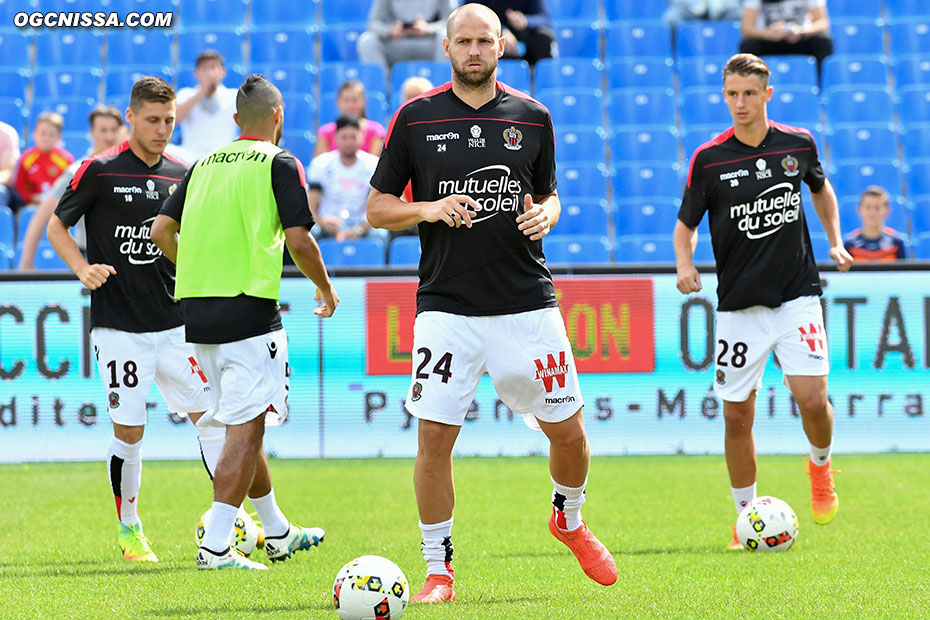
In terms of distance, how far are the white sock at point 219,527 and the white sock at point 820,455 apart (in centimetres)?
337

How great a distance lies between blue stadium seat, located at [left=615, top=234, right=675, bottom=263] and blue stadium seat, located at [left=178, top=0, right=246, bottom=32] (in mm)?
6668

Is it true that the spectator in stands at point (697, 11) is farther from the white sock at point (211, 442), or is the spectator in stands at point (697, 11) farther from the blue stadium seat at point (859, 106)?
the white sock at point (211, 442)

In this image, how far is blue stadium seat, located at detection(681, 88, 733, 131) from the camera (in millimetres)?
15664

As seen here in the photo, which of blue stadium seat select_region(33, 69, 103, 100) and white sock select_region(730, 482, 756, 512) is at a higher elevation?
blue stadium seat select_region(33, 69, 103, 100)

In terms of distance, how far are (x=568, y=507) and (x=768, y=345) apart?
2127 mm

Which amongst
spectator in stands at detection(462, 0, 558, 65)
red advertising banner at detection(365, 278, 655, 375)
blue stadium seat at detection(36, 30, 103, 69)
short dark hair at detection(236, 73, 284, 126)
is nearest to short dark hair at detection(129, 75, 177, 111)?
short dark hair at detection(236, 73, 284, 126)

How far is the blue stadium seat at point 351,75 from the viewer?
1579 centimetres

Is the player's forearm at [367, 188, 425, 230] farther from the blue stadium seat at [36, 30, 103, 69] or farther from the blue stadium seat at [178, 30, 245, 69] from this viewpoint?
the blue stadium seat at [36, 30, 103, 69]

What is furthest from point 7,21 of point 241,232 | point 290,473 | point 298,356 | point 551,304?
point 551,304

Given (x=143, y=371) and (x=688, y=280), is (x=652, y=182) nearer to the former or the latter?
(x=688, y=280)

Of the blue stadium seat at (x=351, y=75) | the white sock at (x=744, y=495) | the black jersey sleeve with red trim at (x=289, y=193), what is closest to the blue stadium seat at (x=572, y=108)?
the blue stadium seat at (x=351, y=75)

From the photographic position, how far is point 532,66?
1616 cm

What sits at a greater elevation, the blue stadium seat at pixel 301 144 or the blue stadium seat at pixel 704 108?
the blue stadium seat at pixel 704 108

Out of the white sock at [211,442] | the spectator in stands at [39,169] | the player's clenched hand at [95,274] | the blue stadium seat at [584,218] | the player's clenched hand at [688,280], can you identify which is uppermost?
the spectator in stands at [39,169]
